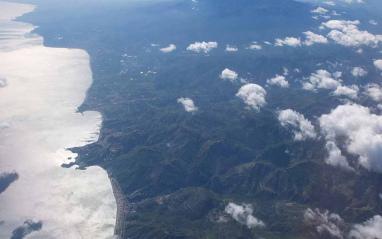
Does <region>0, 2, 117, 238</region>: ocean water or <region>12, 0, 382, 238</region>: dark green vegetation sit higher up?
<region>0, 2, 117, 238</region>: ocean water

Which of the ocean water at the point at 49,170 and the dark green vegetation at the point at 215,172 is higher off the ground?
the ocean water at the point at 49,170

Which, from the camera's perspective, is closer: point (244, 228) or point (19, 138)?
point (244, 228)

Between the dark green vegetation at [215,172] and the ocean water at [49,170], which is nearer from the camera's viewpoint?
the ocean water at [49,170]

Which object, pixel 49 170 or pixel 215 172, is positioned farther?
pixel 215 172

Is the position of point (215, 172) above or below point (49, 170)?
below

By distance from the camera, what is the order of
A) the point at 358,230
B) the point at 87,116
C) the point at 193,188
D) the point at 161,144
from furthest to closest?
the point at 87,116 < the point at 161,144 < the point at 193,188 < the point at 358,230

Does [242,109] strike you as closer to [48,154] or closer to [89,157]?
[89,157]

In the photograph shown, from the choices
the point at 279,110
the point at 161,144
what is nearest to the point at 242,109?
the point at 279,110

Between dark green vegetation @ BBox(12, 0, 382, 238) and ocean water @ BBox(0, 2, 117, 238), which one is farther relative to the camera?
dark green vegetation @ BBox(12, 0, 382, 238)
